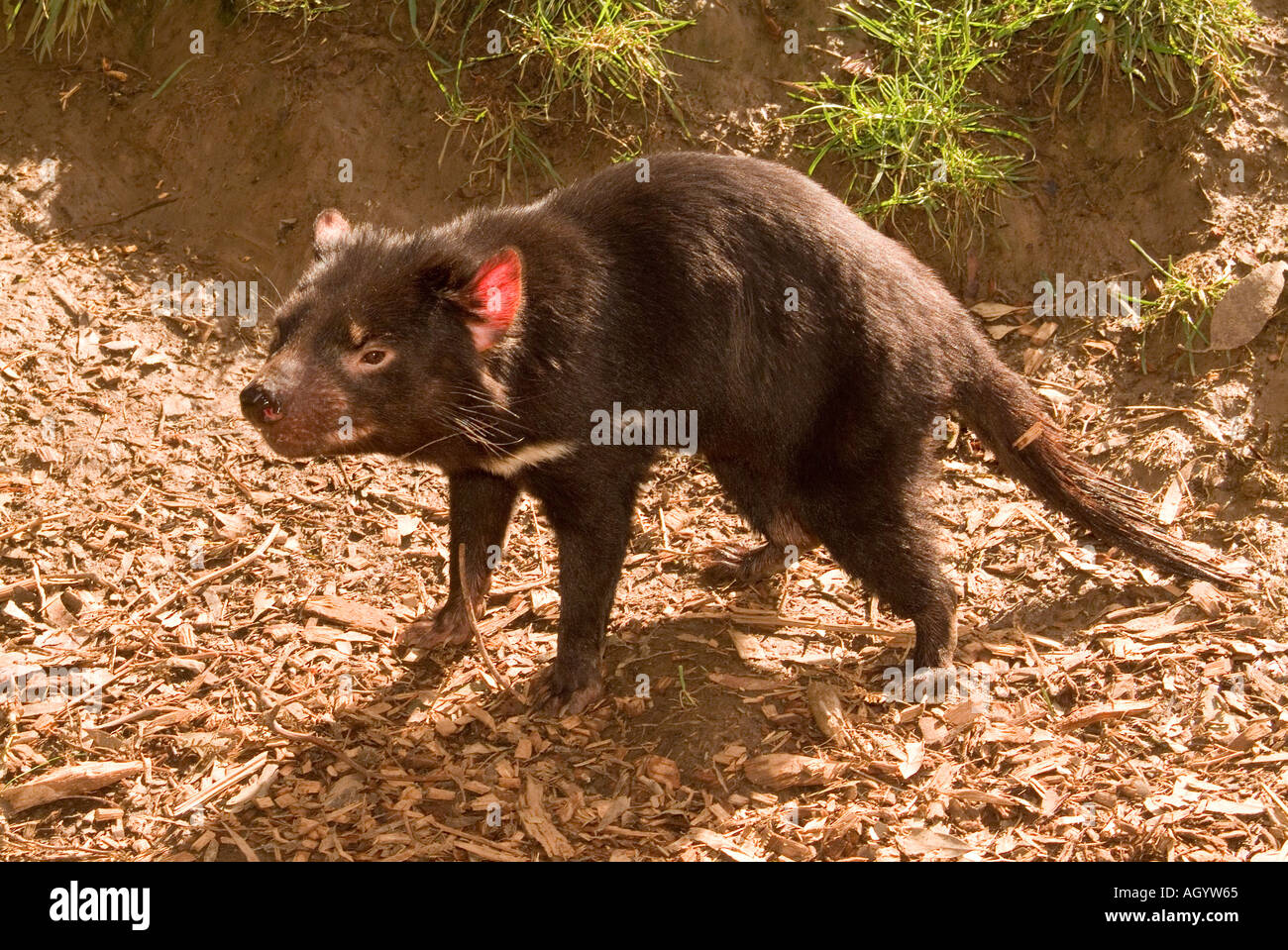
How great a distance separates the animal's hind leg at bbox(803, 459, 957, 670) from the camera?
3.85 metres

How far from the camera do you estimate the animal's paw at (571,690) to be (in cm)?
388

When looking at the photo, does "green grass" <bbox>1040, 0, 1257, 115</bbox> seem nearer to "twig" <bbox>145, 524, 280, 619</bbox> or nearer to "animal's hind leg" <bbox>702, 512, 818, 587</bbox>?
"animal's hind leg" <bbox>702, 512, 818, 587</bbox>

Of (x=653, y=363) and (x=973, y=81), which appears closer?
(x=653, y=363)

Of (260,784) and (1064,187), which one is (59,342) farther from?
(1064,187)

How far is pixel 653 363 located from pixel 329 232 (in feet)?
3.49

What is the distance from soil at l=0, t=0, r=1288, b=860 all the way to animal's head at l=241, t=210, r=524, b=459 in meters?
0.92

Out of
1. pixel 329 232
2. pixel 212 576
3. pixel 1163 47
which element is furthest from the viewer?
pixel 1163 47

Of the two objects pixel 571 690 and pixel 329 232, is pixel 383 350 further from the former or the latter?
pixel 571 690

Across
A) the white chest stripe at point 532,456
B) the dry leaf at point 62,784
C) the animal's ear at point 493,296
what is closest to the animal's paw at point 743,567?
the white chest stripe at point 532,456

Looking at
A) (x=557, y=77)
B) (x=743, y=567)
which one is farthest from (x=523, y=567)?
(x=557, y=77)

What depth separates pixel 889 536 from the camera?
3861mm

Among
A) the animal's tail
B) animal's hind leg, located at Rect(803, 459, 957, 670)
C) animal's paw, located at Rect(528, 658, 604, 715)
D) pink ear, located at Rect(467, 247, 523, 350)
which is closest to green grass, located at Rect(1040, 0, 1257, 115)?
the animal's tail

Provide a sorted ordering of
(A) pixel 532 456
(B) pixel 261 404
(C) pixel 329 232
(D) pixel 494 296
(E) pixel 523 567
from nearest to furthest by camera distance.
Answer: (B) pixel 261 404, (D) pixel 494 296, (A) pixel 532 456, (C) pixel 329 232, (E) pixel 523 567
